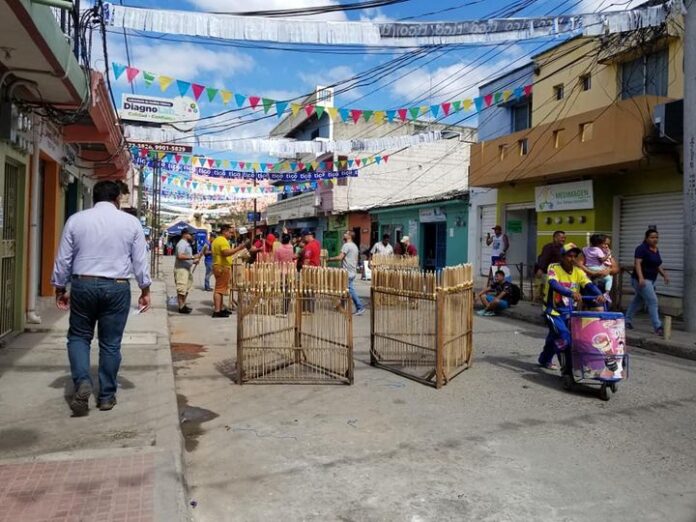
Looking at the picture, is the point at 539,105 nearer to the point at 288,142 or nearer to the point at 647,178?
the point at 647,178

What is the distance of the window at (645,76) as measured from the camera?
13.1 meters

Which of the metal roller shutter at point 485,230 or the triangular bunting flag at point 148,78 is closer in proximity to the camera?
the triangular bunting flag at point 148,78

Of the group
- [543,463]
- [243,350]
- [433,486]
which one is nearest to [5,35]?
[243,350]

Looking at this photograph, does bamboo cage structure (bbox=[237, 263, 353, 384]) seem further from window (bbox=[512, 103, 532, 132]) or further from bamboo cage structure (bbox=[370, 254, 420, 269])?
window (bbox=[512, 103, 532, 132])

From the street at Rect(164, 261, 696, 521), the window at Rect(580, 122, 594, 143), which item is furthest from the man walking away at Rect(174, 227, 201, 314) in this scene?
the window at Rect(580, 122, 594, 143)

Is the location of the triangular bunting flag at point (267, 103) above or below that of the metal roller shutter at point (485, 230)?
above

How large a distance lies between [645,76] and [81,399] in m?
13.8

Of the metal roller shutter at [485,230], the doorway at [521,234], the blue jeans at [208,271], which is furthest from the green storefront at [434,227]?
the blue jeans at [208,271]

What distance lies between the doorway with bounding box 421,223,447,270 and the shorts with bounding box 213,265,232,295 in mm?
12728

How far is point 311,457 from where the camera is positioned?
4316 millimetres

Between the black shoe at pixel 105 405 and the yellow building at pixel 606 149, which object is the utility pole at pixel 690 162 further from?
the black shoe at pixel 105 405

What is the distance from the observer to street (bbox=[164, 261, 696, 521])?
141 inches

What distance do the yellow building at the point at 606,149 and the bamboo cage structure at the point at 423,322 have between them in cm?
685

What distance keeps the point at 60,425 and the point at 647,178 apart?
12710 mm
